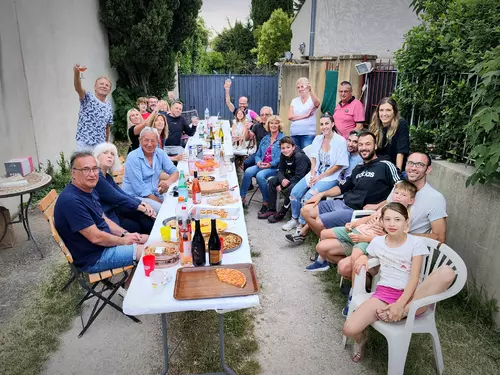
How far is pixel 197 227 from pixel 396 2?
10.2 m

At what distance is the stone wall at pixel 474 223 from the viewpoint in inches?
115

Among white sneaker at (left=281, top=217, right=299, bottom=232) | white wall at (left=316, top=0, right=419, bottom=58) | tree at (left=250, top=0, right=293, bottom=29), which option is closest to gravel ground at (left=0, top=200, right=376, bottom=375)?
white sneaker at (left=281, top=217, right=299, bottom=232)

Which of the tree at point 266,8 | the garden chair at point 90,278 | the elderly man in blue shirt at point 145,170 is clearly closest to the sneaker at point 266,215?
the elderly man in blue shirt at point 145,170

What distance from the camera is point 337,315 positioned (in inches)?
124

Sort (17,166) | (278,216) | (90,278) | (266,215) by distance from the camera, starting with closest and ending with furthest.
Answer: (90,278) → (17,166) → (278,216) → (266,215)

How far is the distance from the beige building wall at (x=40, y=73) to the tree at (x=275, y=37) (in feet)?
49.2

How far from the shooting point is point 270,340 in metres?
2.84

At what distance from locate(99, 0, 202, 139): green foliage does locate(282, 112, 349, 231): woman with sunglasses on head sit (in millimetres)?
7063

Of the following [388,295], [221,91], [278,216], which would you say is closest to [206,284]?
[388,295]

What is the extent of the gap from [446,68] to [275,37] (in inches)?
767

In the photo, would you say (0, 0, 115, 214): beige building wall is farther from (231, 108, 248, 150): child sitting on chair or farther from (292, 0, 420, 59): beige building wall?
(292, 0, 420, 59): beige building wall

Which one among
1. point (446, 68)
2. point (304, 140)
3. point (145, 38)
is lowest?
point (304, 140)

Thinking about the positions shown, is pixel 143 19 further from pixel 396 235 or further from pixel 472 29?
pixel 396 235

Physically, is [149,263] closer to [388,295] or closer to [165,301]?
[165,301]
